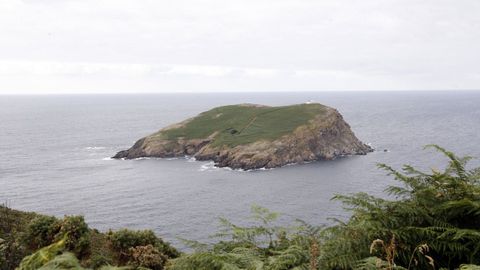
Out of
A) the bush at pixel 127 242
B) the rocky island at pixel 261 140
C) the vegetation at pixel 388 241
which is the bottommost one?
the rocky island at pixel 261 140

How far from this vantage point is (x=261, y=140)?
4820 inches

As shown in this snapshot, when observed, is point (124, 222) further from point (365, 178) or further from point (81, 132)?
point (81, 132)

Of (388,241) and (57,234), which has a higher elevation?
(388,241)

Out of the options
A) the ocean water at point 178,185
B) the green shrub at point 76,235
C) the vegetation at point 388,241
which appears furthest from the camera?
the ocean water at point 178,185

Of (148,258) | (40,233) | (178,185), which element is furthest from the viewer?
(178,185)

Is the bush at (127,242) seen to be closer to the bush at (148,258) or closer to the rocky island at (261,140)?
the bush at (148,258)

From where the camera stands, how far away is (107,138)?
16738 centimetres

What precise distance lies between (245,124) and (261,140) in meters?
22.9

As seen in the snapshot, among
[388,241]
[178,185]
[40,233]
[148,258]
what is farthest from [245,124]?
[388,241]

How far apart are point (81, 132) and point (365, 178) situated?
458ft

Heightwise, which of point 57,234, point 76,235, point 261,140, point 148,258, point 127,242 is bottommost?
point 261,140

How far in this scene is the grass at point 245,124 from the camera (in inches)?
5030

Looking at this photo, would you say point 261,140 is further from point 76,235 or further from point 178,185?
point 76,235

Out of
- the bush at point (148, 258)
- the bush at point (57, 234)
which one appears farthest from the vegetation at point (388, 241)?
the bush at point (57, 234)
